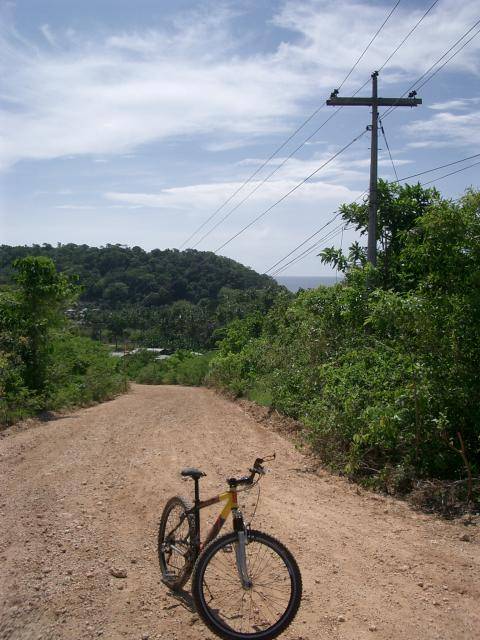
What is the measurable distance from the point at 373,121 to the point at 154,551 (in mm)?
11461

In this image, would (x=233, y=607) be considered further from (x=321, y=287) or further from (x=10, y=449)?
(x=321, y=287)

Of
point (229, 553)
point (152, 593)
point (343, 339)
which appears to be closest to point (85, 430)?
point (343, 339)

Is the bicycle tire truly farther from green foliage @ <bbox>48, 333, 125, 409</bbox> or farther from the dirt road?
green foliage @ <bbox>48, 333, 125, 409</bbox>

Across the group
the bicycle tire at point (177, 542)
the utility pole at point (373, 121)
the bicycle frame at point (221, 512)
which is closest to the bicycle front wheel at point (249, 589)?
the bicycle frame at point (221, 512)

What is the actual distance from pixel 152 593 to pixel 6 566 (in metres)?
1.35

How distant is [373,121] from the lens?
14211mm

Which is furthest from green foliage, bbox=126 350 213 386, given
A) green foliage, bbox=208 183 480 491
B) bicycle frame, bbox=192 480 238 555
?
bicycle frame, bbox=192 480 238 555

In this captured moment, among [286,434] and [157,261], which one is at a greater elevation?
[157,261]

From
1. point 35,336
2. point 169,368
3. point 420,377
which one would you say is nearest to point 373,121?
point 420,377

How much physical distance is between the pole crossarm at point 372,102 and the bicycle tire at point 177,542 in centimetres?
1195

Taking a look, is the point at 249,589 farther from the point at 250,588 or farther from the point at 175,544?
the point at 175,544

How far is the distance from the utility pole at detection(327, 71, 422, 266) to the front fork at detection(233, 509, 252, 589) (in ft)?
31.6

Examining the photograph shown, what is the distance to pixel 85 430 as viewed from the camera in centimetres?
1274

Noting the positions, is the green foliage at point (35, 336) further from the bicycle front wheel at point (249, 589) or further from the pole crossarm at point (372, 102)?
the bicycle front wheel at point (249, 589)
